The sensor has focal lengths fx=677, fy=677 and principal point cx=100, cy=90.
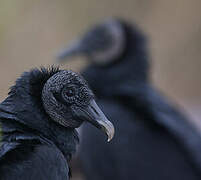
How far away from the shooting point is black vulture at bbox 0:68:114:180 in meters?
→ 3.48

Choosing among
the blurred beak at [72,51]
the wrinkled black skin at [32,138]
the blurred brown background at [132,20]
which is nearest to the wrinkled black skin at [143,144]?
the blurred beak at [72,51]

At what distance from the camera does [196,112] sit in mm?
10281

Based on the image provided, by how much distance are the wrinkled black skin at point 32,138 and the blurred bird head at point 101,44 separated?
11.2 ft

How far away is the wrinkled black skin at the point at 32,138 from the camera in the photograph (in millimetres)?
3406

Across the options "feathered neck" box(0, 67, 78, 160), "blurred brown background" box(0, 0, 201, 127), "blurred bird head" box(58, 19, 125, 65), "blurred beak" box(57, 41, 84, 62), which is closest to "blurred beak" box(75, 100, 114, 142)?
"feathered neck" box(0, 67, 78, 160)

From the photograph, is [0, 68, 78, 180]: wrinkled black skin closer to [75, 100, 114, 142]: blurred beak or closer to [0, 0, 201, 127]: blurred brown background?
[75, 100, 114, 142]: blurred beak

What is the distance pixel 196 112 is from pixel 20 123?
22.8 ft

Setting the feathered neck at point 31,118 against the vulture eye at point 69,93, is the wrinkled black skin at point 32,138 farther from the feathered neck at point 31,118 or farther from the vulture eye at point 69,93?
the vulture eye at point 69,93

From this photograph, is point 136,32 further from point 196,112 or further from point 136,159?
point 196,112

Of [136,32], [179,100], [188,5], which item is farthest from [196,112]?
[136,32]

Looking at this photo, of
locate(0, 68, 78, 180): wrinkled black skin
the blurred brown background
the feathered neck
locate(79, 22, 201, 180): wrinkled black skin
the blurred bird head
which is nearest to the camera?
locate(0, 68, 78, 180): wrinkled black skin

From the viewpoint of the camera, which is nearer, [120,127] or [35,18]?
[120,127]

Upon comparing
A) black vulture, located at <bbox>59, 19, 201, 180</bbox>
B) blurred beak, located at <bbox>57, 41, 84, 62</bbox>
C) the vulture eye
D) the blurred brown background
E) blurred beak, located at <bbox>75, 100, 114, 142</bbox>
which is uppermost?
the vulture eye

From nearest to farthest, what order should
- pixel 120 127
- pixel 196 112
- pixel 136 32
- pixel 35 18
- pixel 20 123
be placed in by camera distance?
pixel 20 123, pixel 120 127, pixel 136 32, pixel 196 112, pixel 35 18
